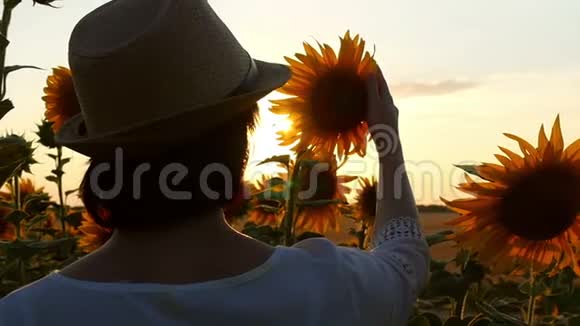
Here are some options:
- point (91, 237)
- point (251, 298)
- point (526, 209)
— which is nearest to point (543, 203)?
point (526, 209)

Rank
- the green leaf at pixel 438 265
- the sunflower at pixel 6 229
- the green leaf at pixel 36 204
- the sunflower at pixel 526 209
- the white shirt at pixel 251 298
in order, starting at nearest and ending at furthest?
the white shirt at pixel 251 298 → the sunflower at pixel 526 209 → the green leaf at pixel 438 265 → the green leaf at pixel 36 204 → the sunflower at pixel 6 229

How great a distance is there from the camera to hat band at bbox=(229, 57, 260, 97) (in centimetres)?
149

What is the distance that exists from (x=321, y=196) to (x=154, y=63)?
230cm

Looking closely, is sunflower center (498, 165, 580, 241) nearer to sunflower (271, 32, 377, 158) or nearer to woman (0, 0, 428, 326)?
sunflower (271, 32, 377, 158)

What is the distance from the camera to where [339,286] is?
1.44 metres

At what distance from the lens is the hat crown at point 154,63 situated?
1.42 m

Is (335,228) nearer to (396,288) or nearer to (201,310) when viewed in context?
(396,288)

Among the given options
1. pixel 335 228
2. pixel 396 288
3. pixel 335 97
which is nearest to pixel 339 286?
pixel 396 288

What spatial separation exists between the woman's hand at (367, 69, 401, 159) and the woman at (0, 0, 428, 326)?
281 mm

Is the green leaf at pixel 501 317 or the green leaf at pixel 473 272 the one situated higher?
the green leaf at pixel 473 272

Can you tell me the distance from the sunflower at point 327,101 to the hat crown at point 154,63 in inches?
41.1

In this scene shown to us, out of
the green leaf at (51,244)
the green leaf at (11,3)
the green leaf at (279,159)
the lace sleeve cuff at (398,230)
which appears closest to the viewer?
the lace sleeve cuff at (398,230)

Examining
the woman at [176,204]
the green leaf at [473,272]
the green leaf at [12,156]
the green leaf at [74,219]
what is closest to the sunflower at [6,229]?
the green leaf at [74,219]

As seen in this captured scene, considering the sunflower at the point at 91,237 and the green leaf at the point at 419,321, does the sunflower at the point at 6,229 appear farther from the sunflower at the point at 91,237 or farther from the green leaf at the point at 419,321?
the green leaf at the point at 419,321
